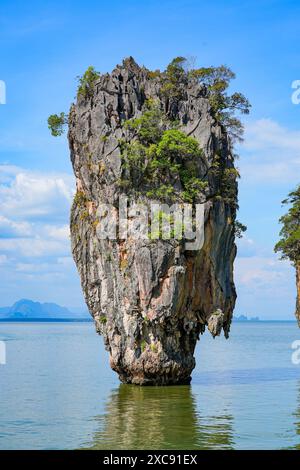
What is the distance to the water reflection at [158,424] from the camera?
20.4 m

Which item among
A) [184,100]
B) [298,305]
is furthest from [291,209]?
[184,100]

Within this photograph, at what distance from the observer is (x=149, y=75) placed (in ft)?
113

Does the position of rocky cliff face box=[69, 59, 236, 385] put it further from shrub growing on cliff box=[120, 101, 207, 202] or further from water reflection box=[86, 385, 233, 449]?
water reflection box=[86, 385, 233, 449]

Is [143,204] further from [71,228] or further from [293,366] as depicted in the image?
[293,366]

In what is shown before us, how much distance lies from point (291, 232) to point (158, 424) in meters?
28.1

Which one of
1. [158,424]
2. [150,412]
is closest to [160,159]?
[150,412]

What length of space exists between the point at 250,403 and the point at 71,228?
1234cm

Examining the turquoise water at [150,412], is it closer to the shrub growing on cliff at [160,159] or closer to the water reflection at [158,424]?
the water reflection at [158,424]

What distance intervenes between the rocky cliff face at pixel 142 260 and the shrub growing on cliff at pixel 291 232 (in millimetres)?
16134

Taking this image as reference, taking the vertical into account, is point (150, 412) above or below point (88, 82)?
below

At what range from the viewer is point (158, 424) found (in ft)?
Result: 75.9

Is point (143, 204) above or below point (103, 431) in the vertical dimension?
above

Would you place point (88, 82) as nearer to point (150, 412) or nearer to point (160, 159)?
point (160, 159)

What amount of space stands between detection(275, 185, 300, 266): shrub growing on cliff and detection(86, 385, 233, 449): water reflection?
68.1 feet
